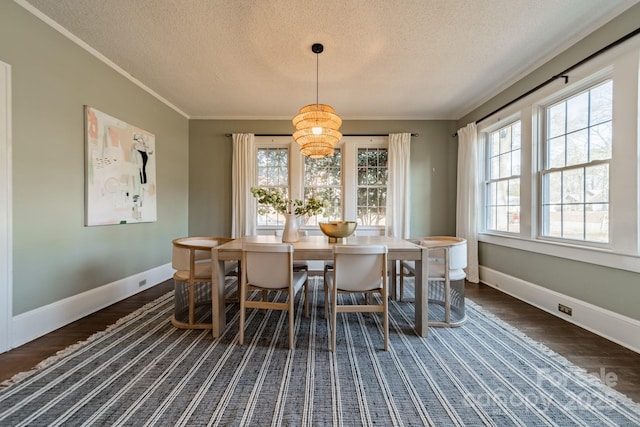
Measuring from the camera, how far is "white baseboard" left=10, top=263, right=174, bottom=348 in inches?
77.9

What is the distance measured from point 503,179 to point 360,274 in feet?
9.42

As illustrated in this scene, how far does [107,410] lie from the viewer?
1.33 m

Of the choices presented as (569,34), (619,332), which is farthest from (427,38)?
(619,332)

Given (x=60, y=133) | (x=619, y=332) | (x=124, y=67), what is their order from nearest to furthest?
(x=619, y=332)
(x=60, y=133)
(x=124, y=67)

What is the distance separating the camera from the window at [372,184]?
4.52 meters

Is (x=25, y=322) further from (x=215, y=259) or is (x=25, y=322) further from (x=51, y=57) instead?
(x=51, y=57)

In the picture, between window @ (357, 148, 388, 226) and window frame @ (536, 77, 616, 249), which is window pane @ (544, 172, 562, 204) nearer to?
window frame @ (536, 77, 616, 249)

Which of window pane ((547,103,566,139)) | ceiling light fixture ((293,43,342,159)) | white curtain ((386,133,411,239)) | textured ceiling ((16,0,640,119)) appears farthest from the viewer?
white curtain ((386,133,411,239))

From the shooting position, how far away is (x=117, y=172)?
2.88 m

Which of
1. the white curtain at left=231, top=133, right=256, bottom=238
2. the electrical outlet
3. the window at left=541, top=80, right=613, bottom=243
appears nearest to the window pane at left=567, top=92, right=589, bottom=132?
the window at left=541, top=80, right=613, bottom=243

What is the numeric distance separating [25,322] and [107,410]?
56.3 inches

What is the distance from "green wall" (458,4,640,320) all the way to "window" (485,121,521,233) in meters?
0.39

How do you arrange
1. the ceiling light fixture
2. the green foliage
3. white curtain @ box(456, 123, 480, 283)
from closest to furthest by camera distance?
the ceiling light fixture, the green foliage, white curtain @ box(456, 123, 480, 283)

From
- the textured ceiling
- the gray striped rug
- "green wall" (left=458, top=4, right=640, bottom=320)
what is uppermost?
the textured ceiling
